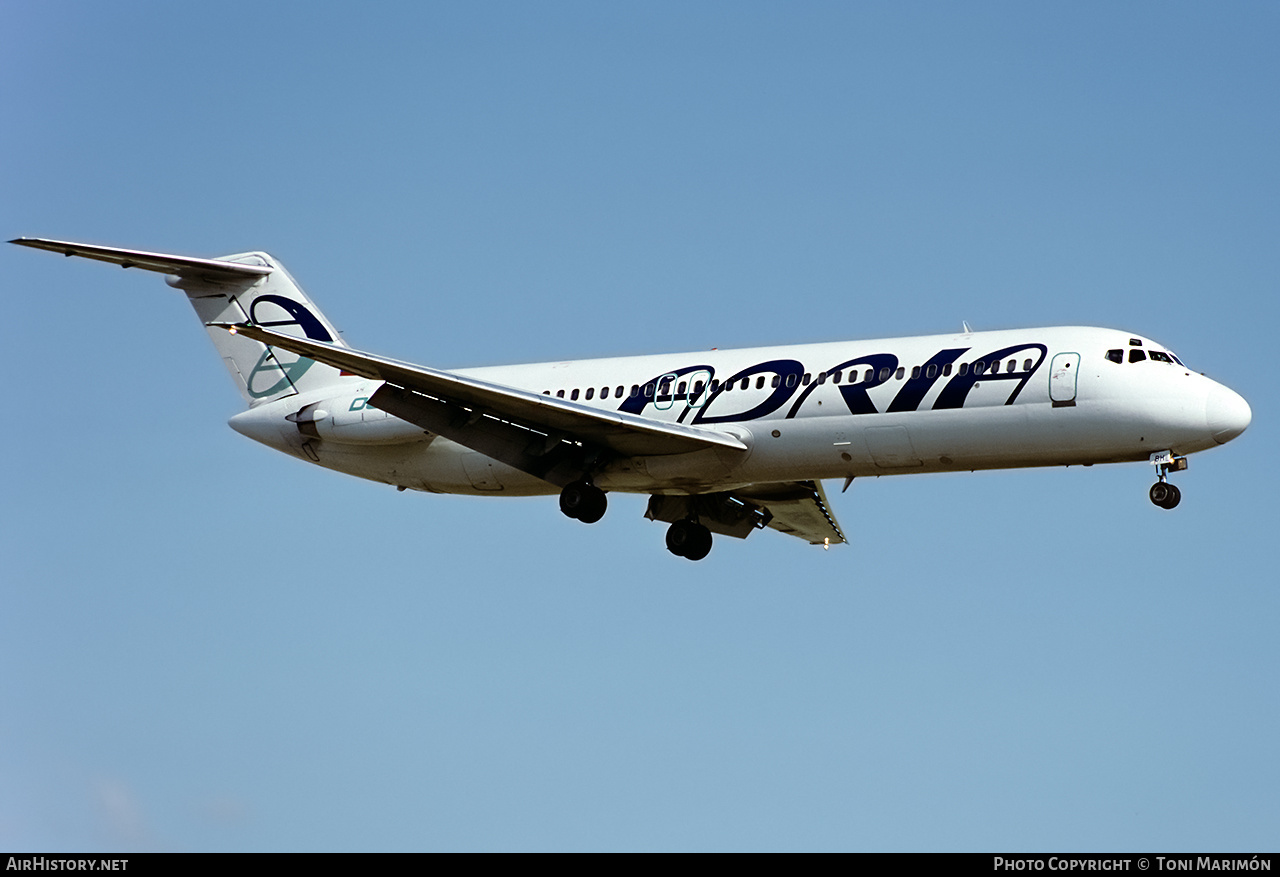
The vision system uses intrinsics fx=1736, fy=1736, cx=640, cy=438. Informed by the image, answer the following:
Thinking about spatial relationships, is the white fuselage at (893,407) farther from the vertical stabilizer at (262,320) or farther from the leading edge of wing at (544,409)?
the vertical stabilizer at (262,320)

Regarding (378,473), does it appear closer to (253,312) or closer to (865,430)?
(253,312)

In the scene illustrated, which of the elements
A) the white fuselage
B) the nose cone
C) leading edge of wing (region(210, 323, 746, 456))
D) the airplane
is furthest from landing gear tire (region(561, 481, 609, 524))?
the nose cone

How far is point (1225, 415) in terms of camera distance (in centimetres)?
2973

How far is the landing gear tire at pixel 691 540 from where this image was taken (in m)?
37.6

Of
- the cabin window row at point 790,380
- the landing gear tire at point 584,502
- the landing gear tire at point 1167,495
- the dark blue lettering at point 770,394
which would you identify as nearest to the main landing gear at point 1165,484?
the landing gear tire at point 1167,495

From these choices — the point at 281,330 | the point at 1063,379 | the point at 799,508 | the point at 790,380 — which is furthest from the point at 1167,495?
the point at 281,330

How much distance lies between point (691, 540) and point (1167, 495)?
1101 cm

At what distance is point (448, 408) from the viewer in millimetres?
33844

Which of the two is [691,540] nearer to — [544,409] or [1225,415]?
[544,409]

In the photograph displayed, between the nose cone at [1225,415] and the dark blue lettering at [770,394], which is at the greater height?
the dark blue lettering at [770,394]

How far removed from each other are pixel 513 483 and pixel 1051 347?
11078 millimetres

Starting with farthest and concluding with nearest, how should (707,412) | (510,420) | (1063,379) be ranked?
(510,420) → (707,412) → (1063,379)

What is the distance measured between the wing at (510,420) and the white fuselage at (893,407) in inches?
19.4
